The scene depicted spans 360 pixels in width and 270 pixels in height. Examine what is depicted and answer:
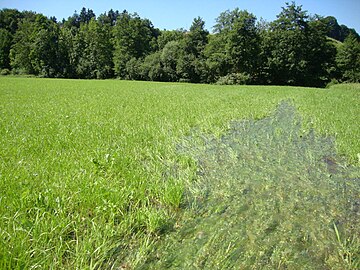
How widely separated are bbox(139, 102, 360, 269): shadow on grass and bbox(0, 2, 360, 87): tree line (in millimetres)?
38292

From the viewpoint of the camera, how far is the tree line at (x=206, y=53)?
44156mm

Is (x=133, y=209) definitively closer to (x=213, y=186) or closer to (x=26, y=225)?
(x=26, y=225)

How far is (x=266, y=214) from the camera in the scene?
110 inches

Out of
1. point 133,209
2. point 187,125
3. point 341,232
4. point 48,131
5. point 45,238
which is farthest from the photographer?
point 187,125

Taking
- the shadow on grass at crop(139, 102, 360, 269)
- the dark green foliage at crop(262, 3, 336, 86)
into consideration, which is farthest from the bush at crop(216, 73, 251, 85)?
the shadow on grass at crop(139, 102, 360, 269)

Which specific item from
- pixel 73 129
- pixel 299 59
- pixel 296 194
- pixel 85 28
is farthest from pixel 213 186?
pixel 85 28

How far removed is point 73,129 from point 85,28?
65226 millimetres

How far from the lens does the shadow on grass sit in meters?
2.11

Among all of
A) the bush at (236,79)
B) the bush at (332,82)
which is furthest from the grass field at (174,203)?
the bush at (332,82)

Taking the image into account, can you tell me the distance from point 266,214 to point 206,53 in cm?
4860

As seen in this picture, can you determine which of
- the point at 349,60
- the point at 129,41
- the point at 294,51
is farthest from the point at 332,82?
the point at 129,41

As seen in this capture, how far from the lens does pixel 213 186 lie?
357 centimetres

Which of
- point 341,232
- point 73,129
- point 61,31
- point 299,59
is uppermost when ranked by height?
point 61,31

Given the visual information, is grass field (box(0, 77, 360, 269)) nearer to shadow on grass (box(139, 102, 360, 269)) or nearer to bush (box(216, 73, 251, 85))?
shadow on grass (box(139, 102, 360, 269))
